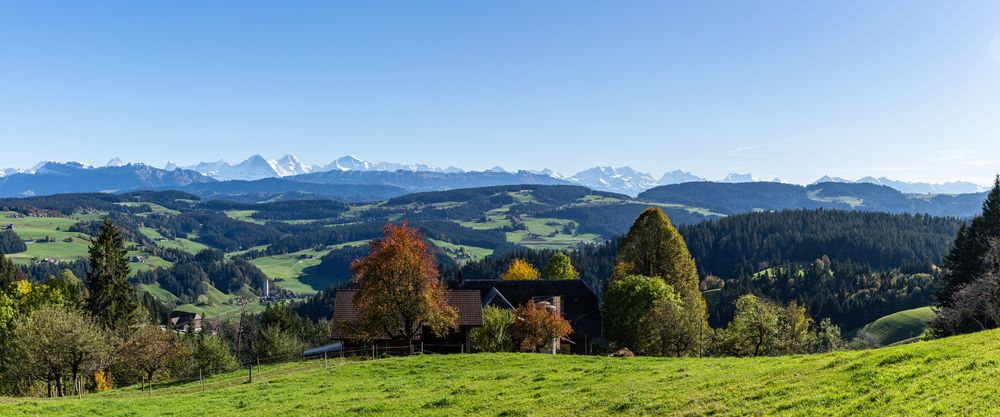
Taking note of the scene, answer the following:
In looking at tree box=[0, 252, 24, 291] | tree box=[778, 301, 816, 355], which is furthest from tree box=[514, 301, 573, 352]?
tree box=[0, 252, 24, 291]

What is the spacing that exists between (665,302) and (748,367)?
1134 inches

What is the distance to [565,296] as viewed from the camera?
260 feet

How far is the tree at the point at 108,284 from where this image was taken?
211 ft

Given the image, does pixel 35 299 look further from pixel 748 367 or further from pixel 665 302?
pixel 748 367

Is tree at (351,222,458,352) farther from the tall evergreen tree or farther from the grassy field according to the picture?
Result: the tall evergreen tree

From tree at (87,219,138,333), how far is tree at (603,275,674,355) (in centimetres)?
5378

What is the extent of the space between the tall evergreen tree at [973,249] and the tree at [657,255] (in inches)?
1211

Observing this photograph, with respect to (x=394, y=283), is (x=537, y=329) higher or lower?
lower

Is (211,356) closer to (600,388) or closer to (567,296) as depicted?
(567,296)

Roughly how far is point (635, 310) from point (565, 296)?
22.5 m

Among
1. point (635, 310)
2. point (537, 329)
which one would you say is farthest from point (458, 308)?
point (635, 310)

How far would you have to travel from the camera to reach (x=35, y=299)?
220 ft

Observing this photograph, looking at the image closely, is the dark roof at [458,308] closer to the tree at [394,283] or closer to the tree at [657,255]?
the tree at [394,283]

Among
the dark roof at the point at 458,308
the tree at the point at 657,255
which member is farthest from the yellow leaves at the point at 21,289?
the tree at the point at 657,255
